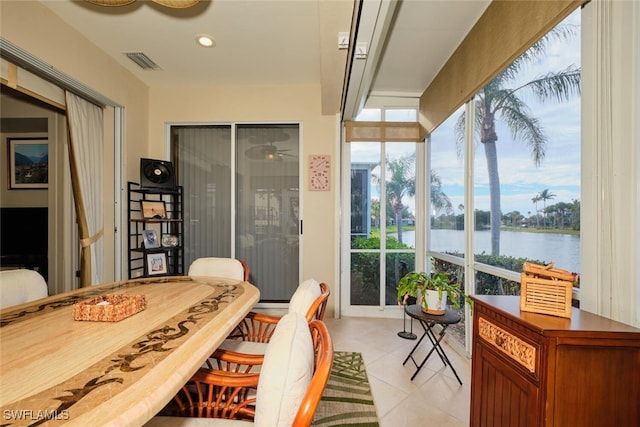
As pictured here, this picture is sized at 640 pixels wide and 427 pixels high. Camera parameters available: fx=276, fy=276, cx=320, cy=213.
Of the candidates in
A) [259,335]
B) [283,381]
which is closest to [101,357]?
[283,381]

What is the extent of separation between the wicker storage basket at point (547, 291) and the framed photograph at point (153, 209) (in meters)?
3.53

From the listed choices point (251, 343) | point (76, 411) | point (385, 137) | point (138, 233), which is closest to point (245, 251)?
point (138, 233)

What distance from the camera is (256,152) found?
146 inches

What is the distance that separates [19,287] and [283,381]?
6.04 feet

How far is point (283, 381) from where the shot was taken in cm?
75

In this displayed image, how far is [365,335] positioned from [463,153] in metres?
2.13

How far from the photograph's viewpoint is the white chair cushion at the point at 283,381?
29.0 inches

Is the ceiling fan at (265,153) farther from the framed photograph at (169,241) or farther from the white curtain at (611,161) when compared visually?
the white curtain at (611,161)

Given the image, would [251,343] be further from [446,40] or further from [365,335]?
[446,40]

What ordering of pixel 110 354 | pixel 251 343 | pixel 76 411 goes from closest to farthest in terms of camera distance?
1. pixel 76 411
2. pixel 110 354
3. pixel 251 343

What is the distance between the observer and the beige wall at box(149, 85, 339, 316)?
140 inches

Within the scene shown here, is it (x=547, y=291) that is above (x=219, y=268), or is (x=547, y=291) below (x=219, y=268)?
above

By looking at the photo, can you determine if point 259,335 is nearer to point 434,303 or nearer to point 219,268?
point 219,268

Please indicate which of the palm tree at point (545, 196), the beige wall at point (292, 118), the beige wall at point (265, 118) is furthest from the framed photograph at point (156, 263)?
the palm tree at point (545, 196)
